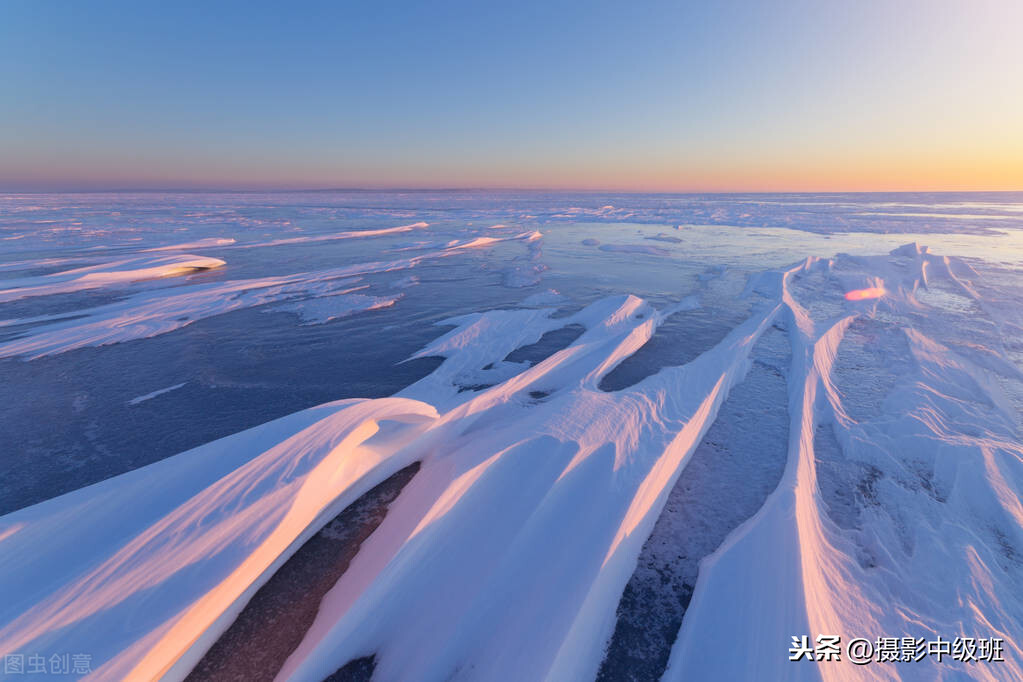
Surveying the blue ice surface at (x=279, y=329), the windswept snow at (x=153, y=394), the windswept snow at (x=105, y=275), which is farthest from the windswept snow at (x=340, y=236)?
the windswept snow at (x=153, y=394)

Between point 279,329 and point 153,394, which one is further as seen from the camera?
point 279,329

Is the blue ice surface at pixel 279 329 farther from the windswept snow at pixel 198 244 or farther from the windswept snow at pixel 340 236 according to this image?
the windswept snow at pixel 198 244

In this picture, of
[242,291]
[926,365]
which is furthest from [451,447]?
[242,291]

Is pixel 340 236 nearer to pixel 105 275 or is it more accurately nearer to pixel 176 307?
pixel 105 275

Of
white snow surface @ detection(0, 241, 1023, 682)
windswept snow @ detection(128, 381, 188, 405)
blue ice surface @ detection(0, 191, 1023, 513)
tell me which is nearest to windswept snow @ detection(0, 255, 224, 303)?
blue ice surface @ detection(0, 191, 1023, 513)

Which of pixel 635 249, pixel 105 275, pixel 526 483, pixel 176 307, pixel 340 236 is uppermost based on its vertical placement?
pixel 340 236

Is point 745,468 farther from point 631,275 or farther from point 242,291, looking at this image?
point 242,291

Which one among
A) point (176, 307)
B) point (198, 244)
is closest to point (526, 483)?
point (176, 307)
